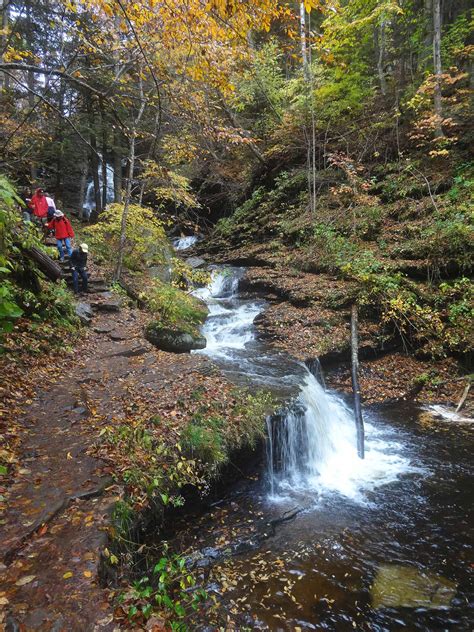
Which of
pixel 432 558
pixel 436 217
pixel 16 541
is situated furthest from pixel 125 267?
pixel 432 558

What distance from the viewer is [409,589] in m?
4.46

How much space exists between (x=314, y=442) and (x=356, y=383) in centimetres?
217

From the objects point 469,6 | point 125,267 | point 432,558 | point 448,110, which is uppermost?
point 469,6

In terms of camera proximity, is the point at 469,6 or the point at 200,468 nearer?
the point at 200,468

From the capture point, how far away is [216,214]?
80.3ft

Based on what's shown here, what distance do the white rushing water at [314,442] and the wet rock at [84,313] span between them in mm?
3352

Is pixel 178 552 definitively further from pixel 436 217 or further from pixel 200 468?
pixel 436 217

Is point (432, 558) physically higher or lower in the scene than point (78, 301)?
lower

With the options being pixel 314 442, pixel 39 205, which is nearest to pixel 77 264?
pixel 39 205

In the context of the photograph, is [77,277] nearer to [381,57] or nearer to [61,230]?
[61,230]

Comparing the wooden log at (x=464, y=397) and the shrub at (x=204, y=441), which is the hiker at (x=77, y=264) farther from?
the wooden log at (x=464, y=397)

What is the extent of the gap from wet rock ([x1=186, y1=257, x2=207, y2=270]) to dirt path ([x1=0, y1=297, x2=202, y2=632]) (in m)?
11.6

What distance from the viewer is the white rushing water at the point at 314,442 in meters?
6.84

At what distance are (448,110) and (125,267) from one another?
13.8 m
